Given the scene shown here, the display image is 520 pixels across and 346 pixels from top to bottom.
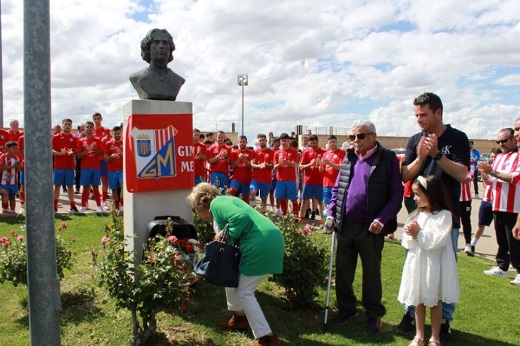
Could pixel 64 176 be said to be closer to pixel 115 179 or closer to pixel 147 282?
pixel 115 179

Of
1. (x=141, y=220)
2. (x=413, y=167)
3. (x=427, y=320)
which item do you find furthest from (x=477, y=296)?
(x=141, y=220)

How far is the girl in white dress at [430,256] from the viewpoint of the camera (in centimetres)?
410

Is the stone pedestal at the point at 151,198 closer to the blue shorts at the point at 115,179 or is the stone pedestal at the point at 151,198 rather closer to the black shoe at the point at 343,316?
the black shoe at the point at 343,316

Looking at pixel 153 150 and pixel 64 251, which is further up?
pixel 153 150

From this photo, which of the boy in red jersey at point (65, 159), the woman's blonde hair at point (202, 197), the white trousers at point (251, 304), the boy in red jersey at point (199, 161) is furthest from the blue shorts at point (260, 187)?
the white trousers at point (251, 304)

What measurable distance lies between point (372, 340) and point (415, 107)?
2273 mm

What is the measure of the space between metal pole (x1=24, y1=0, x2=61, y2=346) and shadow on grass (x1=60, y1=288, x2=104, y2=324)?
1.45m

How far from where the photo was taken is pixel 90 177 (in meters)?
11.0

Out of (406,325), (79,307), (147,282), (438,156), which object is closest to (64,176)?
(79,307)

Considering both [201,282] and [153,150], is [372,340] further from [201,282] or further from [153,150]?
[153,150]

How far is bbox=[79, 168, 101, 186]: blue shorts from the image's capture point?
10.9 metres

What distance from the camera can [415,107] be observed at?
4.37m

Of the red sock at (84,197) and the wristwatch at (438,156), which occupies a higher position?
the wristwatch at (438,156)

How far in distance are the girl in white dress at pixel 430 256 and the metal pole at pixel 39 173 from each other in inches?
116
